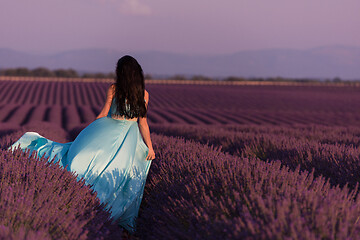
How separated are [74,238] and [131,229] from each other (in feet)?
5.29

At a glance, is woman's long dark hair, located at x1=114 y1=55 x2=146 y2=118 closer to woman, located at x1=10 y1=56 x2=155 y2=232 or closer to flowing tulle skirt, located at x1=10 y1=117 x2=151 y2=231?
woman, located at x1=10 y1=56 x2=155 y2=232

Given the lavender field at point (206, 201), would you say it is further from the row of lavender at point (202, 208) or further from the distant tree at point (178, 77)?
the distant tree at point (178, 77)

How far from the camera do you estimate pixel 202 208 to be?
7.70 ft

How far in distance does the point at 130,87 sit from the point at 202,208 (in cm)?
183

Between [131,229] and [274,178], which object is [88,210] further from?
[274,178]

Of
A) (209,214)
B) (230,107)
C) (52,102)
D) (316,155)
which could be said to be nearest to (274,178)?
(209,214)

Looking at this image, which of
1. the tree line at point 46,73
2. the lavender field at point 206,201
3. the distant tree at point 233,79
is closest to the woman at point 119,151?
the lavender field at point 206,201

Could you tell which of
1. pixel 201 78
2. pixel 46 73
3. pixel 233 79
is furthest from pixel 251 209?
pixel 46 73

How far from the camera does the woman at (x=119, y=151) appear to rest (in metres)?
3.68

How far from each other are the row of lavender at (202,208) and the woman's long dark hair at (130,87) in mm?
814

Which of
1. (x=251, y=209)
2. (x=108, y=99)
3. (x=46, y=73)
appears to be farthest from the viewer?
(x=46, y=73)

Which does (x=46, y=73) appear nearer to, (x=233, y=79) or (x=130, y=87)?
(x=233, y=79)

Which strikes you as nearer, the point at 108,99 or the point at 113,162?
the point at 113,162

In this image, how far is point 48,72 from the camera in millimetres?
78875
